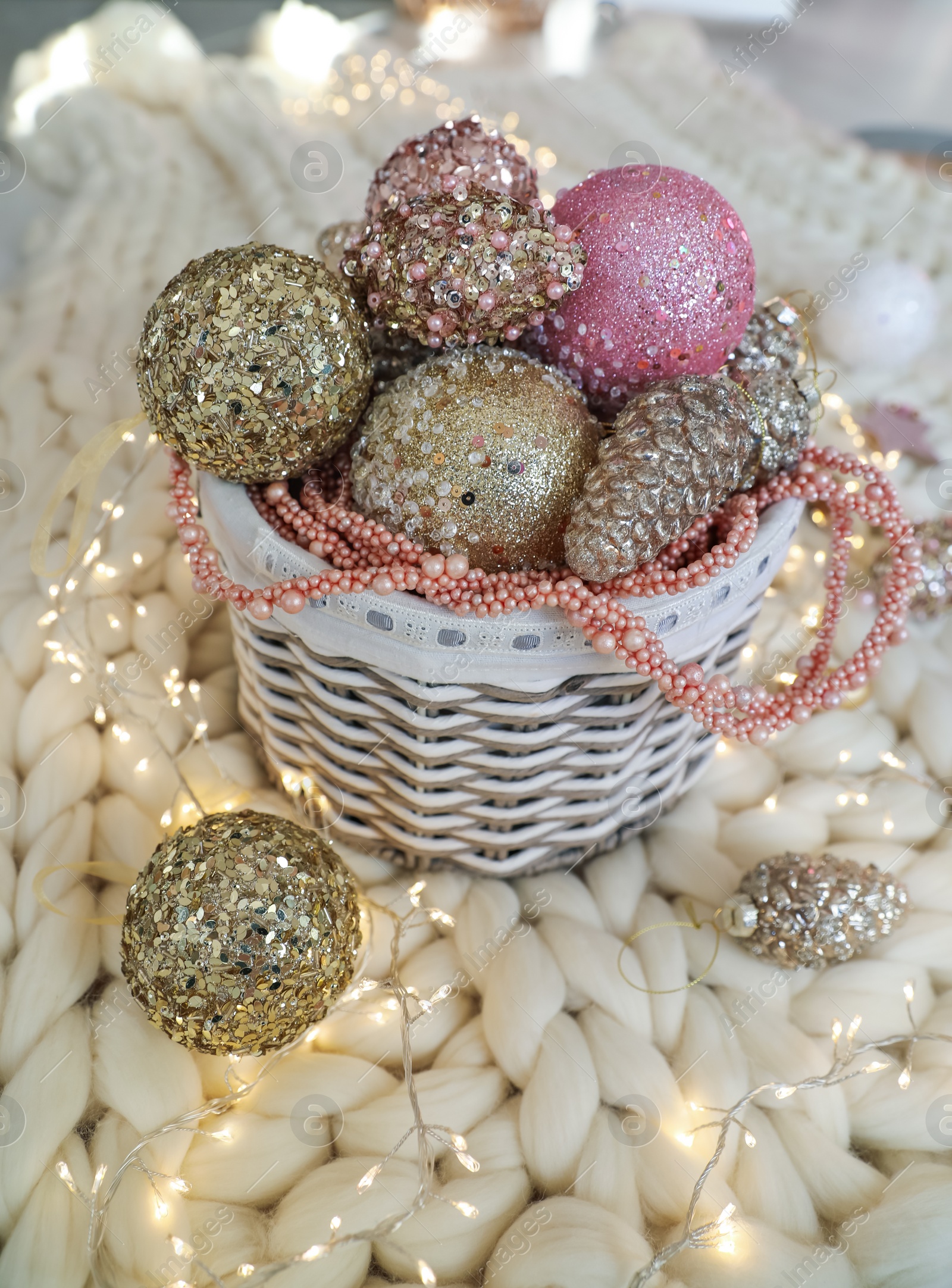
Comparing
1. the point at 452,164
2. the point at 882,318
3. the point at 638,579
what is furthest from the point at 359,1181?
the point at 882,318

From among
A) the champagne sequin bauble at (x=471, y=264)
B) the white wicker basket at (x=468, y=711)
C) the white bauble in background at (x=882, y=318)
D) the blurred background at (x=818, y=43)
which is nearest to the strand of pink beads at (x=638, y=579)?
the white wicker basket at (x=468, y=711)

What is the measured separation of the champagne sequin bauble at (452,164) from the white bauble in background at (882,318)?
1.86 ft

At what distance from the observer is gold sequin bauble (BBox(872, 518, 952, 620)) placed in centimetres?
94

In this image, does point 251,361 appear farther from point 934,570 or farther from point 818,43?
point 818,43

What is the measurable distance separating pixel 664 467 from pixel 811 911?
0.32m

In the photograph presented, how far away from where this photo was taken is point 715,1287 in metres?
0.56

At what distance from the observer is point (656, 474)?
0.58 metres

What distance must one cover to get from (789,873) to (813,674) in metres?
0.14

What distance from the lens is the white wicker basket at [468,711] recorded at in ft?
1.89

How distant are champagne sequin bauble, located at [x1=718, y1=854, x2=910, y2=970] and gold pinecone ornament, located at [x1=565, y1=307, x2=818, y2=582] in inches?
10.2

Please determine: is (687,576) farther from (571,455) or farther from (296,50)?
(296,50)

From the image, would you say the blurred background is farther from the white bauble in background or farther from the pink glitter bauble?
the pink glitter bauble

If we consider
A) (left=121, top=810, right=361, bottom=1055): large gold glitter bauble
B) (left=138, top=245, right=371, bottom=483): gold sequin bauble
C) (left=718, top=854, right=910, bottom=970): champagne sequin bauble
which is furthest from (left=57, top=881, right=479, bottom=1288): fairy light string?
(left=138, top=245, right=371, bottom=483): gold sequin bauble

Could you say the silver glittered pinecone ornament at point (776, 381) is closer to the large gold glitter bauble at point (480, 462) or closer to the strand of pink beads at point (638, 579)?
the strand of pink beads at point (638, 579)
